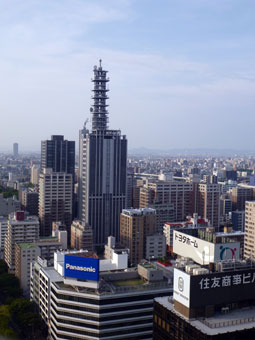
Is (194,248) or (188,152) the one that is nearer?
(194,248)

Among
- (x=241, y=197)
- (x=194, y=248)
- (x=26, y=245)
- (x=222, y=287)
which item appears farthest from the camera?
(x=241, y=197)

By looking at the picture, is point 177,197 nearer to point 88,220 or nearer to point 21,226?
point 88,220

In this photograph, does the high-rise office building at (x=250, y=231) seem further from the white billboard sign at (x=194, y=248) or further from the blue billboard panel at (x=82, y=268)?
the blue billboard panel at (x=82, y=268)

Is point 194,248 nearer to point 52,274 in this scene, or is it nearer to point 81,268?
point 81,268

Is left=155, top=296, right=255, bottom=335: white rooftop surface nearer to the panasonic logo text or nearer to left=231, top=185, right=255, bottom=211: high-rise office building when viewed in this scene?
the panasonic logo text

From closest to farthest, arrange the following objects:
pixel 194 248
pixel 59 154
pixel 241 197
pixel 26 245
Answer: pixel 194 248 → pixel 26 245 → pixel 241 197 → pixel 59 154

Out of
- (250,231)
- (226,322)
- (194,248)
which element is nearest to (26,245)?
(194,248)
